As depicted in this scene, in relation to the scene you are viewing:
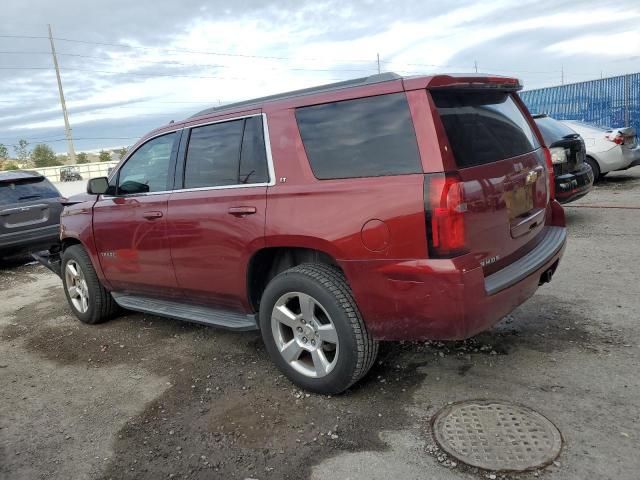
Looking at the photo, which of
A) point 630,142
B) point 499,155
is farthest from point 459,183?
point 630,142

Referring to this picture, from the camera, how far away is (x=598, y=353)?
3572mm

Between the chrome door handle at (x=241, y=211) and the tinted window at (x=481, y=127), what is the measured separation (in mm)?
1325

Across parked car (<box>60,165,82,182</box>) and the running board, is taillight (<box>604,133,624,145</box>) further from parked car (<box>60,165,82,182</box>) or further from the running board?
parked car (<box>60,165,82,182</box>)

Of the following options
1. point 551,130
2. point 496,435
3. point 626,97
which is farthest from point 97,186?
point 626,97

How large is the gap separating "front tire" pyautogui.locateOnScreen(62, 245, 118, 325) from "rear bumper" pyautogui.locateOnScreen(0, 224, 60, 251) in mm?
3655

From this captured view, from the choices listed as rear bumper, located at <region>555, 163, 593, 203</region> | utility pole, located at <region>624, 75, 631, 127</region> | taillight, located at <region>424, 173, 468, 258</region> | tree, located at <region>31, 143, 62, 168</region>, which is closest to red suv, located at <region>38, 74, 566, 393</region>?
taillight, located at <region>424, 173, 468, 258</region>

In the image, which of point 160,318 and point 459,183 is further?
point 160,318

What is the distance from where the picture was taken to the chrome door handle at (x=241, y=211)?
3445mm

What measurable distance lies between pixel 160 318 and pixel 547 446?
392 centimetres

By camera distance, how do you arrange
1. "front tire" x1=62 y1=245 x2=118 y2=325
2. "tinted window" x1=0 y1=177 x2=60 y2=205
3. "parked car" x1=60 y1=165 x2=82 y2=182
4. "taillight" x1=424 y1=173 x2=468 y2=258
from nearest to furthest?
"taillight" x1=424 y1=173 x2=468 y2=258
"front tire" x1=62 y1=245 x2=118 y2=325
"tinted window" x1=0 y1=177 x2=60 y2=205
"parked car" x1=60 y1=165 x2=82 y2=182

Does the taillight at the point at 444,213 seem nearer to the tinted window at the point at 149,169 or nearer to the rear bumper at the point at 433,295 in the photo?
the rear bumper at the point at 433,295

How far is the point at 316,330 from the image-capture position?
3244 mm

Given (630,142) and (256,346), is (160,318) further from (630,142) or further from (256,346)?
(630,142)

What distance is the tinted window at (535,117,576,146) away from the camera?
24.8 ft
